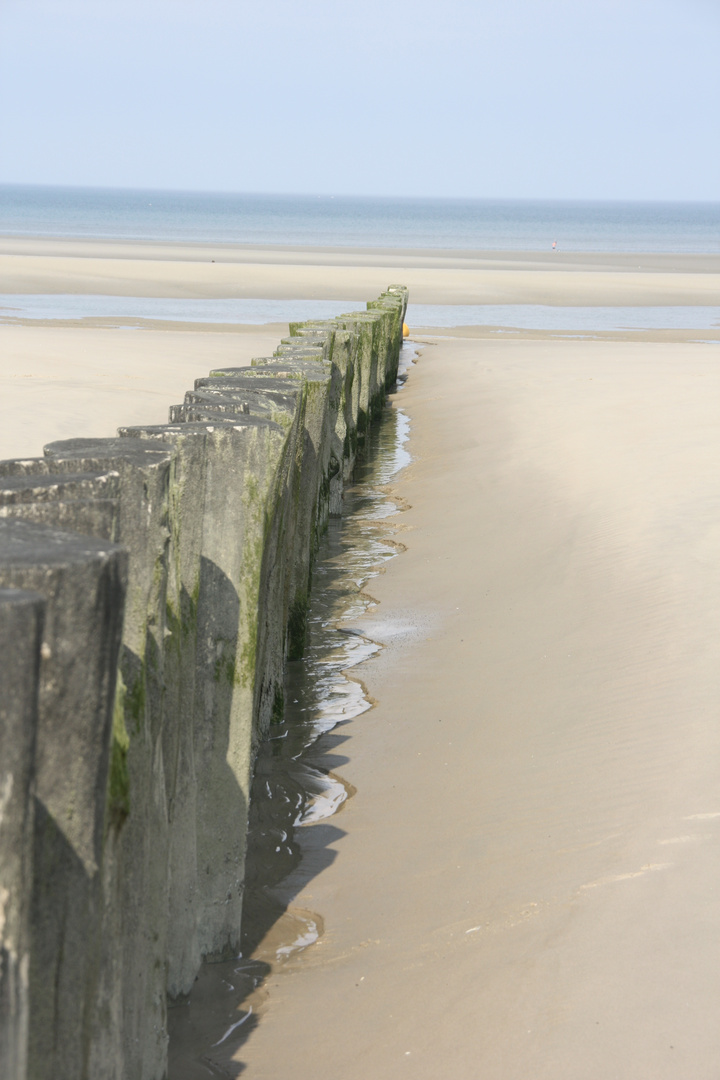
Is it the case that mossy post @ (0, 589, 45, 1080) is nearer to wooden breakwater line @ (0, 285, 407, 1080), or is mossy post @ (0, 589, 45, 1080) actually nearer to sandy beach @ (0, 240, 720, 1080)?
wooden breakwater line @ (0, 285, 407, 1080)

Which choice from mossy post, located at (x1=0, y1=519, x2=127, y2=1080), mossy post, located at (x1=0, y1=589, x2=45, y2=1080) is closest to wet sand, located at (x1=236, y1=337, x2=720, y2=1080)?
mossy post, located at (x1=0, y1=519, x2=127, y2=1080)

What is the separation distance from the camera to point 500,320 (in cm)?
2628

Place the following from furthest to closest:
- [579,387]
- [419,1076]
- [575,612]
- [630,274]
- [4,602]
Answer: [630,274] < [579,387] < [575,612] < [419,1076] < [4,602]

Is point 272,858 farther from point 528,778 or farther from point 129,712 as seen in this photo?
point 129,712

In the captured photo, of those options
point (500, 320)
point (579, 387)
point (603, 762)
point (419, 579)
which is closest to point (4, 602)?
point (603, 762)

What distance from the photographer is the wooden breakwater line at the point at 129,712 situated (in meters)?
1.59

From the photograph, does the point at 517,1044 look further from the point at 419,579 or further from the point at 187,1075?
the point at 419,579

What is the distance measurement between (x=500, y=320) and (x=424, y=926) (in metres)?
23.7

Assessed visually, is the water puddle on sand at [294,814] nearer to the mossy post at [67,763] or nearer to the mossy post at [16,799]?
the mossy post at [67,763]

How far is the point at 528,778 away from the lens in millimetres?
4430

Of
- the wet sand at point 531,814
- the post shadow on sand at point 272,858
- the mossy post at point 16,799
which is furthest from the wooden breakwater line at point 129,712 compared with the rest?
the wet sand at point 531,814

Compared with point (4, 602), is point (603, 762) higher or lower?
lower

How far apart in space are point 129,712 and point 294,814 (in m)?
2.27

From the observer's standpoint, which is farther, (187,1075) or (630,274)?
(630,274)
